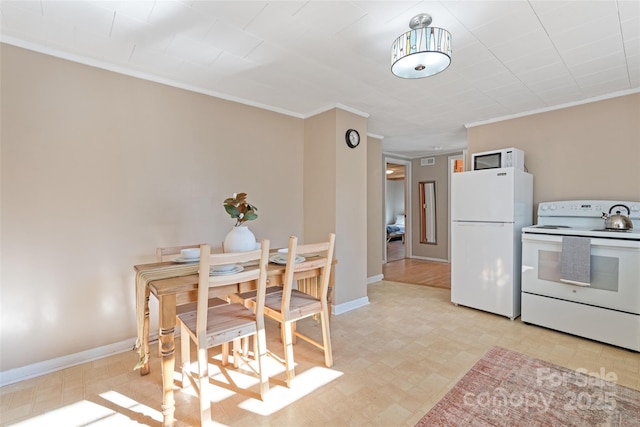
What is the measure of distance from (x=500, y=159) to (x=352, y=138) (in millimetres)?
1679

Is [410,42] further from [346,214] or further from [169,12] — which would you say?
[346,214]

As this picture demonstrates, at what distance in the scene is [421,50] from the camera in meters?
1.62

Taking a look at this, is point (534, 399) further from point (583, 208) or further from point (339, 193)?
point (339, 193)

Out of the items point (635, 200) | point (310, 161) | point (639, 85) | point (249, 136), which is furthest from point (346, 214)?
point (639, 85)

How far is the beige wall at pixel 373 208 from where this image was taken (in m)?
4.59

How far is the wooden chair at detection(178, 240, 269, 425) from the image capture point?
156 centimetres

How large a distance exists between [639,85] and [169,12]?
3.99 m

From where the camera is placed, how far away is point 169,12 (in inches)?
68.4

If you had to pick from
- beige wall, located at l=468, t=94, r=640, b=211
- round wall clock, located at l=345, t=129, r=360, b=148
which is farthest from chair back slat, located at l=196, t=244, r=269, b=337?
beige wall, located at l=468, t=94, r=640, b=211

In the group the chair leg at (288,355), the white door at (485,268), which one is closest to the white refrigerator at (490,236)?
the white door at (485,268)

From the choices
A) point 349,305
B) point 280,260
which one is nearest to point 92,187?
point 280,260

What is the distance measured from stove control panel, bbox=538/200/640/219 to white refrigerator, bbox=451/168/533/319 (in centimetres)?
19

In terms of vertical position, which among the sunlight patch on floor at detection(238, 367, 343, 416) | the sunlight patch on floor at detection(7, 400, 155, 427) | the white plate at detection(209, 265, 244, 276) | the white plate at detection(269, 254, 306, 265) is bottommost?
the sunlight patch on floor at detection(238, 367, 343, 416)

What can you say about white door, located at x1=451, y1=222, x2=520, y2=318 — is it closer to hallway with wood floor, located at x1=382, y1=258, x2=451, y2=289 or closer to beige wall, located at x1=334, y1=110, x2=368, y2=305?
hallway with wood floor, located at x1=382, y1=258, x2=451, y2=289
